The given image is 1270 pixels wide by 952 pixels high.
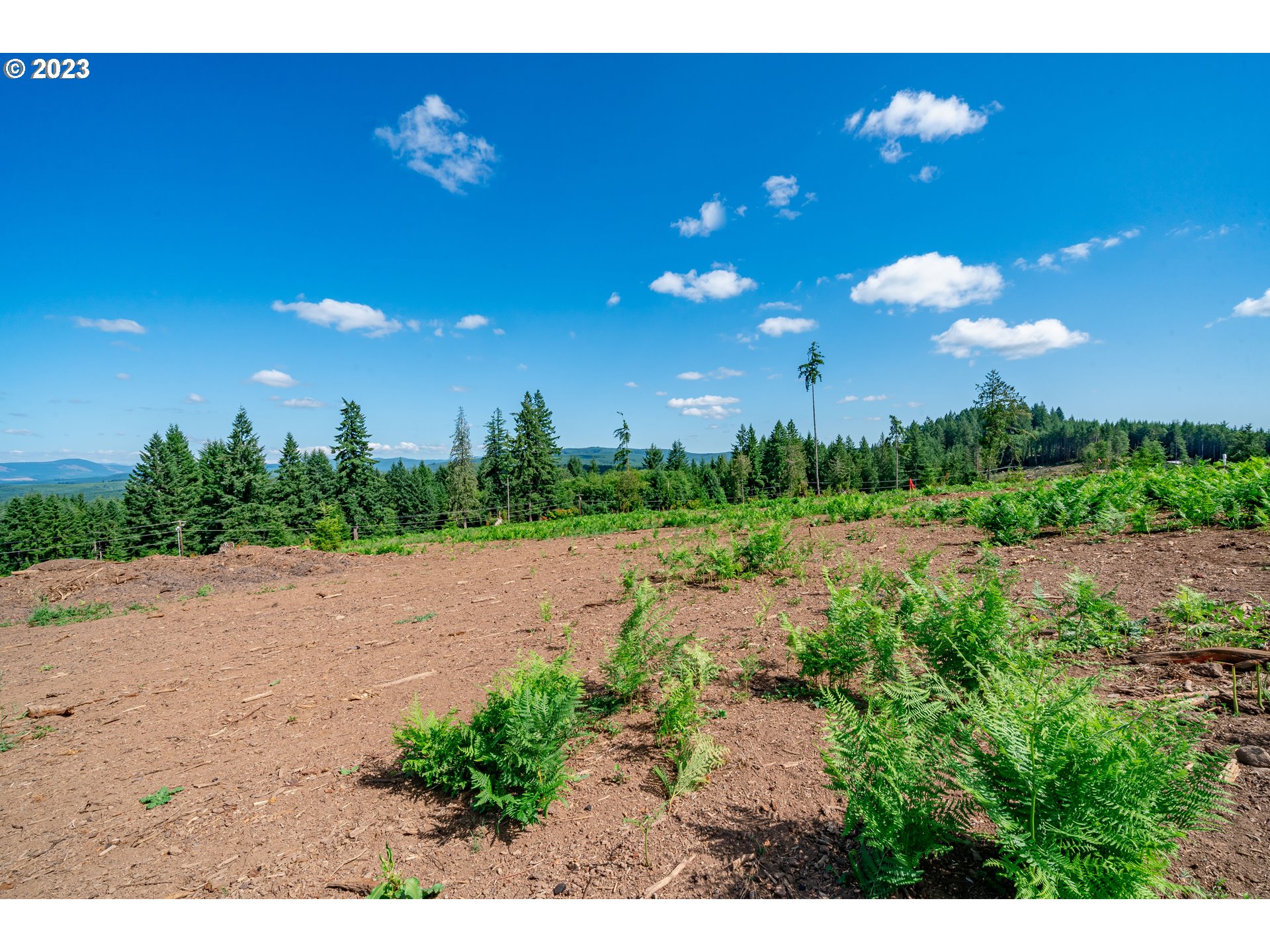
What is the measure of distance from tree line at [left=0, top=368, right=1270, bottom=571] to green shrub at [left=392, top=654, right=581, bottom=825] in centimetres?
1585

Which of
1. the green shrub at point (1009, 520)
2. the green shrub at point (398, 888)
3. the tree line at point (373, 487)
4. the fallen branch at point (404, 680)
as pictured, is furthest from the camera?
the tree line at point (373, 487)

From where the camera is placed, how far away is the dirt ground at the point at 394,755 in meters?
2.24

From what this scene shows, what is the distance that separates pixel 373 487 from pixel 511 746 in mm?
46468

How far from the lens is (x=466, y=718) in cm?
364

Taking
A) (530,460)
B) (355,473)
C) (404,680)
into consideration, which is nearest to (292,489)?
(355,473)

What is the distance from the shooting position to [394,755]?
343 cm

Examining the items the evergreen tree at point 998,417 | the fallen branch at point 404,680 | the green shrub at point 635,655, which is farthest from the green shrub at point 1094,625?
the evergreen tree at point 998,417

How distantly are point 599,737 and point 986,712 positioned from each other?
2.32m

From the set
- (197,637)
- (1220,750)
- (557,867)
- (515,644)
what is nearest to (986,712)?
(1220,750)

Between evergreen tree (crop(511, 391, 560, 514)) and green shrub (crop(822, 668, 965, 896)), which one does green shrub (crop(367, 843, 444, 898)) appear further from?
evergreen tree (crop(511, 391, 560, 514))

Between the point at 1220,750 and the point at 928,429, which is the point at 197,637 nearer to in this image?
the point at 1220,750

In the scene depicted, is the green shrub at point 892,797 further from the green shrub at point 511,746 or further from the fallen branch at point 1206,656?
the fallen branch at point 1206,656

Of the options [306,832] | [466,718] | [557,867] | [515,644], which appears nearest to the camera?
[557,867]

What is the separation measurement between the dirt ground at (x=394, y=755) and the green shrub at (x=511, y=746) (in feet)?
0.49
